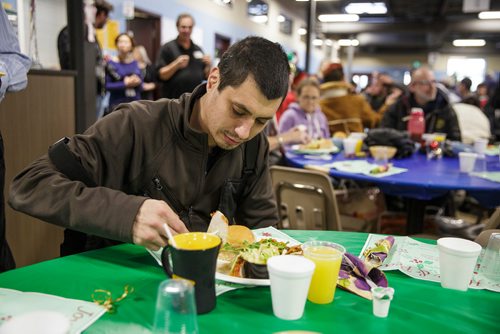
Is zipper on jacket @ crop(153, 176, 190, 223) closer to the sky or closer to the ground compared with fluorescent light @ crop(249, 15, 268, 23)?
closer to the ground

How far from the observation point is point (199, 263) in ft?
2.73

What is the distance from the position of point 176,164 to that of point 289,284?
2.47 feet

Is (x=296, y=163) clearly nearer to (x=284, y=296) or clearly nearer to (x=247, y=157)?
(x=247, y=157)

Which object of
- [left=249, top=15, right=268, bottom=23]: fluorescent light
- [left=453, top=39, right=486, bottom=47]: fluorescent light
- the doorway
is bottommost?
the doorway

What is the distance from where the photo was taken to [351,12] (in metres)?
13.8

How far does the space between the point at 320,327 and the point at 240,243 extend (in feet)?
1.29

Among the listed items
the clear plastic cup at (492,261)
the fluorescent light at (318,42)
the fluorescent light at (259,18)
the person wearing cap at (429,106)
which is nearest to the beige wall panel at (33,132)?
the clear plastic cup at (492,261)

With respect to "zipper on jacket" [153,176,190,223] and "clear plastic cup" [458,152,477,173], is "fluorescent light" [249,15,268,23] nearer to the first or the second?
"clear plastic cup" [458,152,477,173]

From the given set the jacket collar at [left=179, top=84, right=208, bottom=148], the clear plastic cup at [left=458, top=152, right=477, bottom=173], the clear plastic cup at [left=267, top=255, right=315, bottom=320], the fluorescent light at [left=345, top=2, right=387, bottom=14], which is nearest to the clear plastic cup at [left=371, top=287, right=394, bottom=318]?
the clear plastic cup at [left=267, top=255, right=315, bottom=320]

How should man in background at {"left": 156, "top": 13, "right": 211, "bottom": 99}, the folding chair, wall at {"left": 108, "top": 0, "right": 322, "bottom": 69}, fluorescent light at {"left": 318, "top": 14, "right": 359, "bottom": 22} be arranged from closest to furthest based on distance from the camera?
1. the folding chair
2. man in background at {"left": 156, "top": 13, "right": 211, "bottom": 99}
3. wall at {"left": 108, "top": 0, "right": 322, "bottom": 69}
4. fluorescent light at {"left": 318, "top": 14, "right": 359, "bottom": 22}

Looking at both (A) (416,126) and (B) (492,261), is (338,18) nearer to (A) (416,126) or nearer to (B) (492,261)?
(A) (416,126)

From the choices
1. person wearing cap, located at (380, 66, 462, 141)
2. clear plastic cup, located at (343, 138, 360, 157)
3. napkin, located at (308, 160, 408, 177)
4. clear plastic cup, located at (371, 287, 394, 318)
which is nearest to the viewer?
clear plastic cup, located at (371, 287, 394, 318)

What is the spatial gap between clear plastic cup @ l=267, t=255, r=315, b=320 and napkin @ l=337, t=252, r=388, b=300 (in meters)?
0.19

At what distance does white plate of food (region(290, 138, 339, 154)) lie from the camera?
3422 mm
